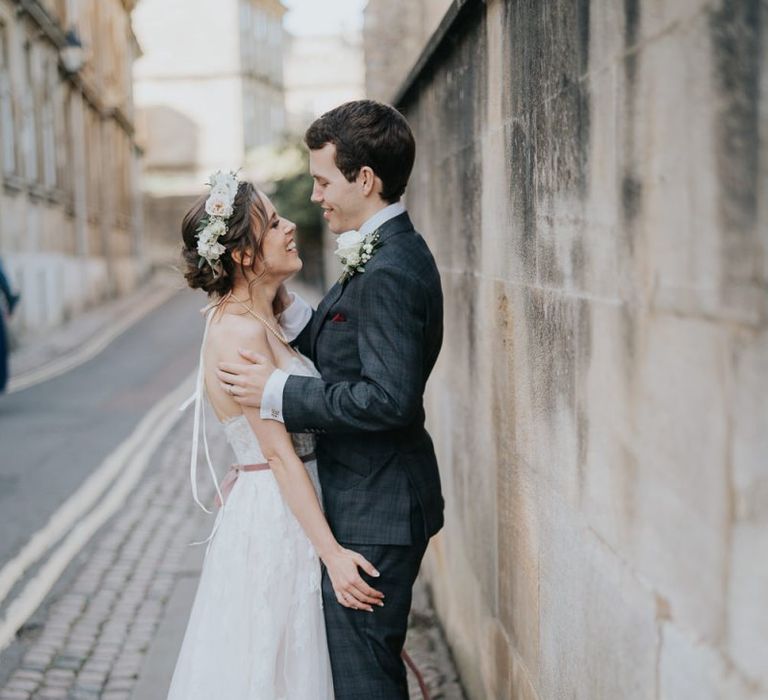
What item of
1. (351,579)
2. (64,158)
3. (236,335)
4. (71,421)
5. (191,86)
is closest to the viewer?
(351,579)

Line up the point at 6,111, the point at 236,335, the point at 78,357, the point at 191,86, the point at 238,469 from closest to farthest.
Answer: the point at 236,335 < the point at 238,469 < the point at 78,357 < the point at 6,111 < the point at 191,86

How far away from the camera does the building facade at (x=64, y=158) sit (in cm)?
2191

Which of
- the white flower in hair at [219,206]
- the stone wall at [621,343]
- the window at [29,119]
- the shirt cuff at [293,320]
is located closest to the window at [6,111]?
the window at [29,119]

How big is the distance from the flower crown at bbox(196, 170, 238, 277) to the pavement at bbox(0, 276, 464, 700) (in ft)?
7.36

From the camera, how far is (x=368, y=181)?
2982mm

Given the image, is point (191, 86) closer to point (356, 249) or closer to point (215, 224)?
point (215, 224)

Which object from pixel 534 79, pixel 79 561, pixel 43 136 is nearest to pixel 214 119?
pixel 43 136

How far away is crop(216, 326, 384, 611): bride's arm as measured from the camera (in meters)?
3.00

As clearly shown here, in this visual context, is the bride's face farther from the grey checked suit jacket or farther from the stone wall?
the stone wall

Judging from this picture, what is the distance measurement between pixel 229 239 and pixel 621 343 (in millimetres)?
1494

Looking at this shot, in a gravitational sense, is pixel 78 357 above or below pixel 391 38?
below

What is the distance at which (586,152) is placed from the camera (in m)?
2.32

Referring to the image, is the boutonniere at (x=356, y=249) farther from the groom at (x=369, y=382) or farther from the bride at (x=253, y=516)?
the bride at (x=253, y=516)

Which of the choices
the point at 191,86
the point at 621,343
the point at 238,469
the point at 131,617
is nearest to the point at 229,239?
the point at 238,469
